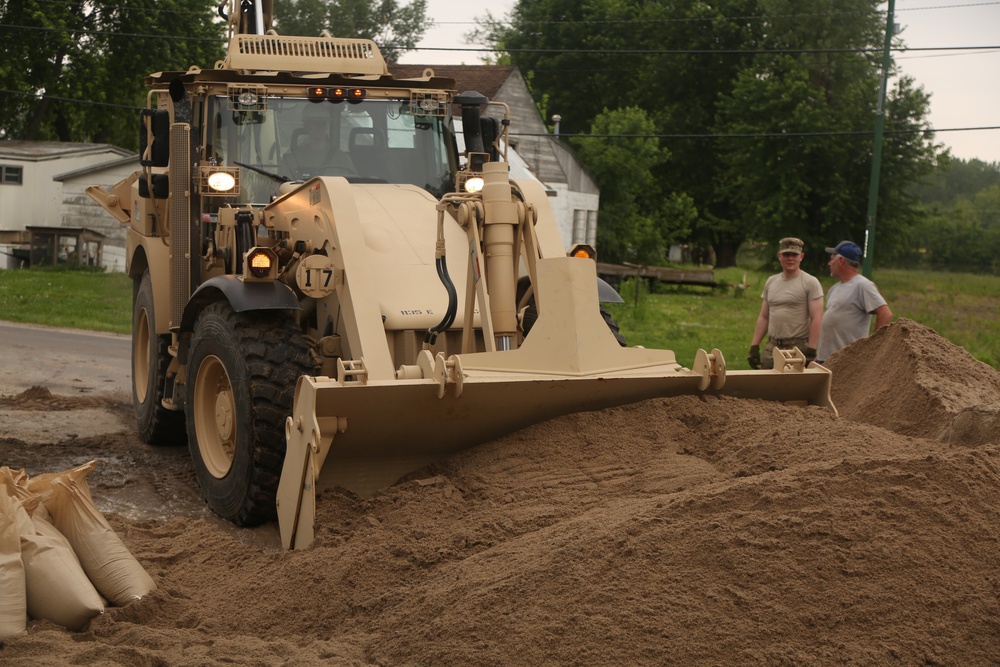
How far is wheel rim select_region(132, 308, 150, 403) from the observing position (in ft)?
31.4

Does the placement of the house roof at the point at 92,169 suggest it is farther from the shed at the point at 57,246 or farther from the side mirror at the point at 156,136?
the side mirror at the point at 156,136

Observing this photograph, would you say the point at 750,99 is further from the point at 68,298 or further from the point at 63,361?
the point at 63,361

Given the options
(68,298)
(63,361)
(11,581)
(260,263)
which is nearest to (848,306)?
(260,263)

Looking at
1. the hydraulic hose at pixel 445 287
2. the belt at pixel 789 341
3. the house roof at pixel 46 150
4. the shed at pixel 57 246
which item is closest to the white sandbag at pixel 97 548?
the hydraulic hose at pixel 445 287

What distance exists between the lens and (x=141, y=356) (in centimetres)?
974

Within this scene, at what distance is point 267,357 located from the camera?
6.21m

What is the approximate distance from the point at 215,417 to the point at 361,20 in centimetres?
7230

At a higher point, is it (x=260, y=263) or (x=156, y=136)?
(x=156, y=136)

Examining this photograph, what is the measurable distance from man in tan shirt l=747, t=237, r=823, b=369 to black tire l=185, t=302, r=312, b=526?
13.1 feet

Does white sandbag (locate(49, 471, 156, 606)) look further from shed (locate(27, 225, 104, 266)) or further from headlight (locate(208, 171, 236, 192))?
shed (locate(27, 225, 104, 266))

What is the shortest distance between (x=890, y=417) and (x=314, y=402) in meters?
3.91

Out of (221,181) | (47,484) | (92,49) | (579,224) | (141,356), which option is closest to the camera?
(47,484)

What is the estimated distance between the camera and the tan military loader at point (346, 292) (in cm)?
586

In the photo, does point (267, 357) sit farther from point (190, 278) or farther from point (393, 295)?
point (190, 278)
